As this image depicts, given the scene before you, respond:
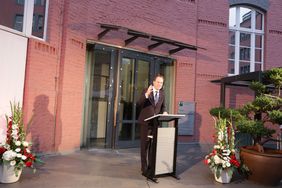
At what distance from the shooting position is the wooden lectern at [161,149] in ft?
16.1

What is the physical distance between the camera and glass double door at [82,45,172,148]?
788 cm

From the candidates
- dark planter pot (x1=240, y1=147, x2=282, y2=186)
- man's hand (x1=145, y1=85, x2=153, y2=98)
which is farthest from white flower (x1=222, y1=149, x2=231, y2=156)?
man's hand (x1=145, y1=85, x2=153, y2=98)

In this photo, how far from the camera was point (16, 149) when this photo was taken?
4.52m

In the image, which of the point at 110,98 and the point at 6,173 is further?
the point at 110,98

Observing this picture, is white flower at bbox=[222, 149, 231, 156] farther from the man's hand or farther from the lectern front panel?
the man's hand

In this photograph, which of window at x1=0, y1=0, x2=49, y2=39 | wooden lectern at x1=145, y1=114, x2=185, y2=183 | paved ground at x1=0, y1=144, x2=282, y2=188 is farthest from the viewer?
window at x1=0, y1=0, x2=49, y2=39

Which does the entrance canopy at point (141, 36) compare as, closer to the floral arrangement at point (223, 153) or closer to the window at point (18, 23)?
the window at point (18, 23)

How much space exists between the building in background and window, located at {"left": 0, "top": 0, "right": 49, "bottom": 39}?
0.02 meters

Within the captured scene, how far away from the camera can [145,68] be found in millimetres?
8828

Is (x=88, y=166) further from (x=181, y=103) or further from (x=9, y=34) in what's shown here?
(x=181, y=103)

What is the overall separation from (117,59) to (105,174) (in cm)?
367

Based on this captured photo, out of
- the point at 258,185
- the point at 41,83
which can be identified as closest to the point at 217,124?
the point at 258,185

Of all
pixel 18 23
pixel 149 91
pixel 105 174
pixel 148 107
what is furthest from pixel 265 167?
pixel 18 23

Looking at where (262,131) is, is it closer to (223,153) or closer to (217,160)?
(223,153)
